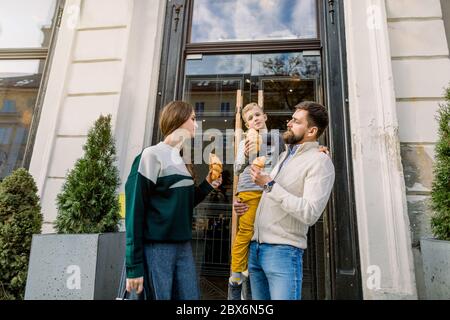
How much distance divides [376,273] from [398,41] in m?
2.64

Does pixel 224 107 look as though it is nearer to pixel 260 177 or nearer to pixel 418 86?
pixel 260 177

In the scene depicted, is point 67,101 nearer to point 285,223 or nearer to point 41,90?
point 41,90

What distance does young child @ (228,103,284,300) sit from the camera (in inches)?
83.7

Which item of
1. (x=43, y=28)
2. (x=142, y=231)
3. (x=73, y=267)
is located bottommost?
(x=73, y=267)

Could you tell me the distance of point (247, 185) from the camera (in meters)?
2.32

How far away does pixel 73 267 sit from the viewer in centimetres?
221

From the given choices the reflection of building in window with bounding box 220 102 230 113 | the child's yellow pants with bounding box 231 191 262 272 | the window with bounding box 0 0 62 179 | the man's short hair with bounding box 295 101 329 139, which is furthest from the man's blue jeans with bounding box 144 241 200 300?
the window with bounding box 0 0 62 179

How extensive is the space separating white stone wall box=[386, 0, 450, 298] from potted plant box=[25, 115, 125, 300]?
2.92m

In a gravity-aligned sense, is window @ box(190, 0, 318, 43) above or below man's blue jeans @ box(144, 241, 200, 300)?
above

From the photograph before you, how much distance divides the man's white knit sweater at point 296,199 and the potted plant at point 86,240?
4.35 ft

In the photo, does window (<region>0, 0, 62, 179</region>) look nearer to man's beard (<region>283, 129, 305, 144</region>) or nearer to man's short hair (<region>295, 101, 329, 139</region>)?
man's beard (<region>283, 129, 305, 144</region>)

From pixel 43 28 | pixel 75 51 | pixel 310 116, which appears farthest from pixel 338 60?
pixel 43 28

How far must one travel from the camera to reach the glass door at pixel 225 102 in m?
3.30

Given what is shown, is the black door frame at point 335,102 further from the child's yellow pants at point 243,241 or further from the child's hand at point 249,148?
the child's yellow pants at point 243,241
